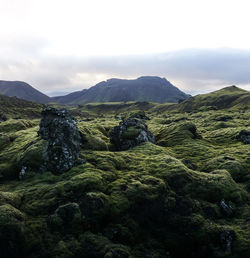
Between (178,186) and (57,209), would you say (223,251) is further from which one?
(57,209)

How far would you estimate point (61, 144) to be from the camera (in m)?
33.7

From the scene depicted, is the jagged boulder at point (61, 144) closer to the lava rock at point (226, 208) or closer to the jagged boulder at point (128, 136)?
the jagged boulder at point (128, 136)

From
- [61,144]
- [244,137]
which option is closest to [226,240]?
[61,144]

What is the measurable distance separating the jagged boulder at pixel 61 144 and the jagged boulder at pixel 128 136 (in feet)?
49.0

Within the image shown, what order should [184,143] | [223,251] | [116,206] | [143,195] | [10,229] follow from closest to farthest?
[10,229]
[223,251]
[116,206]
[143,195]
[184,143]

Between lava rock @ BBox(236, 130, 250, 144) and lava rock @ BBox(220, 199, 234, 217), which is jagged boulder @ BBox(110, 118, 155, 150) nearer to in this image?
lava rock @ BBox(220, 199, 234, 217)

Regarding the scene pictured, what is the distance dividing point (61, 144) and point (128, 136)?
20720 millimetres

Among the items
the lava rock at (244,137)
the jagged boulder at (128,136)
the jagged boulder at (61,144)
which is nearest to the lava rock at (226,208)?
the jagged boulder at (61,144)

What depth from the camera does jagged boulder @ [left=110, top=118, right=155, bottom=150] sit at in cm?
4975

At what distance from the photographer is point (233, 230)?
22453 millimetres

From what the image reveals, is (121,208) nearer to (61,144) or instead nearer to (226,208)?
(226,208)

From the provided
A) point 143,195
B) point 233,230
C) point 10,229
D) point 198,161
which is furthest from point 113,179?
point 198,161

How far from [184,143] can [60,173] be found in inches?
1413

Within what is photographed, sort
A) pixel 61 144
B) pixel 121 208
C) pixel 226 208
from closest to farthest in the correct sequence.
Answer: pixel 121 208, pixel 226 208, pixel 61 144
